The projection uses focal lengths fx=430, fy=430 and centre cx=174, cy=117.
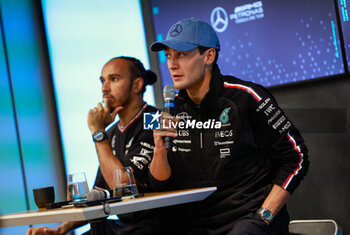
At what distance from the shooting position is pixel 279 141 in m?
2.14

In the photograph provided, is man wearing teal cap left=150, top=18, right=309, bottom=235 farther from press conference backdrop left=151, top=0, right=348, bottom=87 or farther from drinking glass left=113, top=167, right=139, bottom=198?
press conference backdrop left=151, top=0, right=348, bottom=87

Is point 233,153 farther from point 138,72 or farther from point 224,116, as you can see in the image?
point 138,72

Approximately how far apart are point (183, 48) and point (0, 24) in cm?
244

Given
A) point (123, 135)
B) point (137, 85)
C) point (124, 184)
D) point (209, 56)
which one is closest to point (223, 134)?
point (209, 56)

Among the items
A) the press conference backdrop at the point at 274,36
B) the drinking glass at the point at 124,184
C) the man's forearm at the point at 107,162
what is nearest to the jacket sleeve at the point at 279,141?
the drinking glass at the point at 124,184

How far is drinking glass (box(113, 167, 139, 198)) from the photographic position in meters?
1.92

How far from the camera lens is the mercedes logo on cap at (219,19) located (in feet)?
11.0

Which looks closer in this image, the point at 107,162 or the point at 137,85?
the point at 107,162

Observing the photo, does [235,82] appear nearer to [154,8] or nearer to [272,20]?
[272,20]

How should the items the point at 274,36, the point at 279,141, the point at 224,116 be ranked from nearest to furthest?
the point at 279,141 < the point at 224,116 < the point at 274,36

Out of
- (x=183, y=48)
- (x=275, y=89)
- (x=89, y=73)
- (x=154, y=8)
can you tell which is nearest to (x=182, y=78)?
(x=183, y=48)

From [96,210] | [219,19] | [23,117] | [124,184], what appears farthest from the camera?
[23,117]

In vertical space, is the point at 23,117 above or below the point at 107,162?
above

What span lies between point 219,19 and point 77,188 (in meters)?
1.94
